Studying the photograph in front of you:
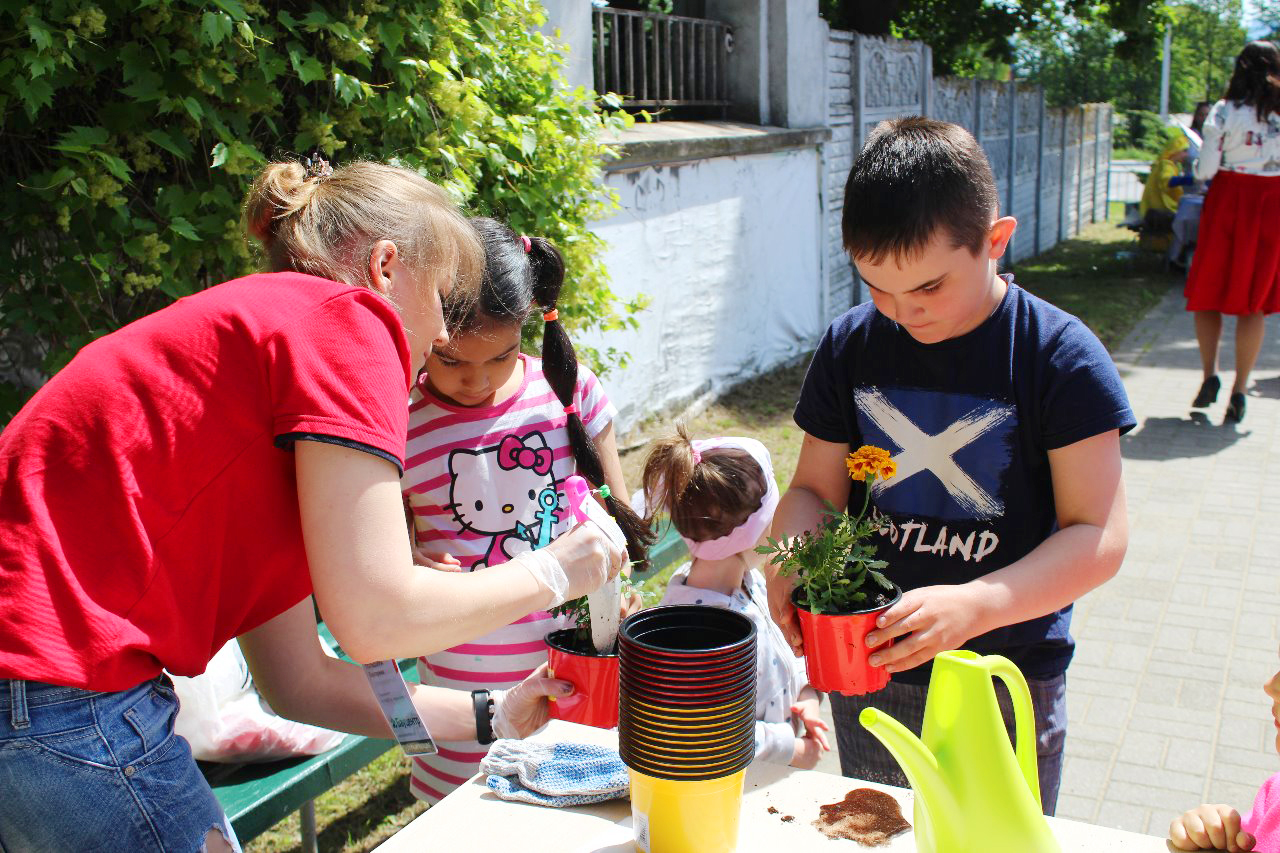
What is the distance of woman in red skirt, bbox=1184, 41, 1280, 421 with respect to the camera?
6203 mm

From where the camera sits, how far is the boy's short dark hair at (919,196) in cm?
169

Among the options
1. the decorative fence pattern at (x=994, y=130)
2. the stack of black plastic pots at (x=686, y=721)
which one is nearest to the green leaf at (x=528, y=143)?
the stack of black plastic pots at (x=686, y=721)

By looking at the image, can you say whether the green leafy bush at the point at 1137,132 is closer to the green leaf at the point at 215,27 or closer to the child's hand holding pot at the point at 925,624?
the green leaf at the point at 215,27

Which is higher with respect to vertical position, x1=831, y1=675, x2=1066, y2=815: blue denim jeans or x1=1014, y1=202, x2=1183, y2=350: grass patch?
x1=831, y1=675, x2=1066, y2=815: blue denim jeans

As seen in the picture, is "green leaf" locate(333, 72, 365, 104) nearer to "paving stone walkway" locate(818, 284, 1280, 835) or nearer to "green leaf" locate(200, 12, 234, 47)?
"green leaf" locate(200, 12, 234, 47)

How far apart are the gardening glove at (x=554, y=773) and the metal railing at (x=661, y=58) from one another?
18.1ft

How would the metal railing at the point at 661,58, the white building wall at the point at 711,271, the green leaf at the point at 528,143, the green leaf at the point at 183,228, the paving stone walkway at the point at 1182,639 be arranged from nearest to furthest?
the green leaf at the point at 183,228 < the paving stone walkway at the point at 1182,639 < the green leaf at the point at 528,143 < the white building wall at the point at 711,271 < the metal railing at the point at 661,58

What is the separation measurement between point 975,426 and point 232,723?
5.44ft

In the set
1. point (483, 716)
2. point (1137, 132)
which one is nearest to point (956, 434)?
point (483, 716)

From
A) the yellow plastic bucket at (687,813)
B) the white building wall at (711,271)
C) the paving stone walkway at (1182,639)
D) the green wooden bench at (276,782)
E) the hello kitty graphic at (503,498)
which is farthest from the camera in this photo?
the white building wall at (711,271)

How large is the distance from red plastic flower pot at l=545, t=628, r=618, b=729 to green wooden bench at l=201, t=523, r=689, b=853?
64cm

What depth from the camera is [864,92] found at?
973cm

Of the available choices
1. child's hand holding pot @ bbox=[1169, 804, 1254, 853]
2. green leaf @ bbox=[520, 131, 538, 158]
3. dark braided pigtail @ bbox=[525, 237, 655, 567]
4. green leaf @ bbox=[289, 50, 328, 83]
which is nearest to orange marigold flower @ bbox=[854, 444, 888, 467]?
child's hand holding pot @ bbox=[1169, 804, 1254, 853]

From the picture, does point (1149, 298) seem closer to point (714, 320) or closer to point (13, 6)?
point (714, 320)
